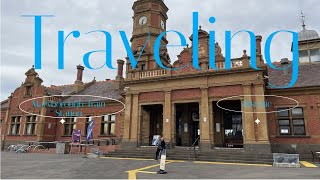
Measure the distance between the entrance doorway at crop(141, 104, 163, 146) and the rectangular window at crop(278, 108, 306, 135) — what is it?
10.2 m

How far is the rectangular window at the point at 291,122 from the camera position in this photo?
62.5 ft

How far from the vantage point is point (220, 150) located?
57.7 feet

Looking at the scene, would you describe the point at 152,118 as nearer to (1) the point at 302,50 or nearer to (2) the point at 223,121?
(2) the point at 223,121

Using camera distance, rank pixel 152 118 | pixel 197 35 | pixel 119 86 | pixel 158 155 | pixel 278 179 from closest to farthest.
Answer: pixel 278 179 → pixel 158 155 → pixel 197 35 → pixel 152 118 → pixel 119 86

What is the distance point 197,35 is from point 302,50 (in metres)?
11.8

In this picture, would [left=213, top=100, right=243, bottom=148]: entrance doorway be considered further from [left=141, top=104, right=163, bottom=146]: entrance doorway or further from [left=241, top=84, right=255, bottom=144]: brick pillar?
[left=141, top=104, right=163, bottom=146]: entrance doorway

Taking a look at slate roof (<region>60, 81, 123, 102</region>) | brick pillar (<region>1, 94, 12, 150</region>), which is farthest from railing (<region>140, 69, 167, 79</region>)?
brick pillar (<region>1, 94, 12, 150</region>)

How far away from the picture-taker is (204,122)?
18.5 meters

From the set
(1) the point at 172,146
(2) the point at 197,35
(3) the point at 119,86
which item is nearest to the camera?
(1) the point at 172,146

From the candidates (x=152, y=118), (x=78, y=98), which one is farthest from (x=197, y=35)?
(x=78, y=98)

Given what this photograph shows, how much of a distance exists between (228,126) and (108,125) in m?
12.9

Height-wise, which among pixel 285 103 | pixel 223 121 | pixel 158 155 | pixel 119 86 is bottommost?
pixel 158 155

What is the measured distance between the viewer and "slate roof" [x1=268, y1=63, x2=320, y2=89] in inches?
769

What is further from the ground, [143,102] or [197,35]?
[197,35]
